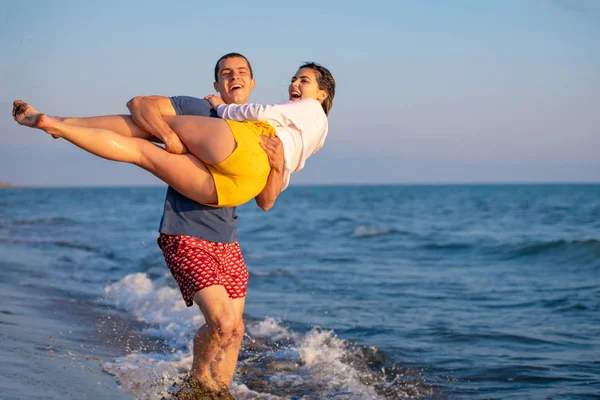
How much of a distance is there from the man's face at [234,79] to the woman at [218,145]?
230mm

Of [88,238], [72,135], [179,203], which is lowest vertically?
[88,238]

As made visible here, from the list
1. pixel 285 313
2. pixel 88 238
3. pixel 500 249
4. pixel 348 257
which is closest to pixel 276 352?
pixel 285 313

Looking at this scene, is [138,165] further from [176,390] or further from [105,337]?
[105,337]

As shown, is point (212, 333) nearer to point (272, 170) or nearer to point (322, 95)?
point (272, 170)

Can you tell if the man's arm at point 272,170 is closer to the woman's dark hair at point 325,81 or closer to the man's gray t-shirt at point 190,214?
the man's gray t-shirt at point 190,214

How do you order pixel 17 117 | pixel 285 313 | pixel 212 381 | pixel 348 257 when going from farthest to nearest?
pixel 348 257 → pixel 285 313 → pixel 212 381 → pixel 17 117

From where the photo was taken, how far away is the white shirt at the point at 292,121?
4.21m

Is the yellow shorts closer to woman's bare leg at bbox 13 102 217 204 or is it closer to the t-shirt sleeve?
woman's bare leg at bbox 13 102 217 204

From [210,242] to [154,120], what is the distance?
84cm

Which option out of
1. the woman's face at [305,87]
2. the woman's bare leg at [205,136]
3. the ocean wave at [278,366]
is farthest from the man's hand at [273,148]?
the ocean wave at [278,366]

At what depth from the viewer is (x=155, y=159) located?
415 cm

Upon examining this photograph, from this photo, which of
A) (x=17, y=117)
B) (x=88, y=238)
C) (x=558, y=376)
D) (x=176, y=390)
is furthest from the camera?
(x=88, y=238)

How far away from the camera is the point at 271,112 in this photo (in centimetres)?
420

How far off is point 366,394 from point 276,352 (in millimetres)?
1466
